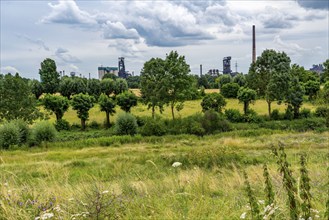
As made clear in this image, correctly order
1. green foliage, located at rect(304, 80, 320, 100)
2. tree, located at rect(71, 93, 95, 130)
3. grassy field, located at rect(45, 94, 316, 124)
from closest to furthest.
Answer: tree, located at rect(71, 93, 95, 130) → grassy field, located at rect(45, 94, 316, 124) → green foliage, located at rect(304, 80, 320, 100)

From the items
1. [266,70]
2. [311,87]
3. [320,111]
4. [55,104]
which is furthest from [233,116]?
[55,104]

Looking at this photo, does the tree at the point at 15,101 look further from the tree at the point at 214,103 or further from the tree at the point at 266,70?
the tree at the point at 266,70

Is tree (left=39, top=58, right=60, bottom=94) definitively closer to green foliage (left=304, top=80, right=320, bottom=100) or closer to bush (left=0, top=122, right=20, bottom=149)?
bush (left=0, top=122, right=20, bottom=149)

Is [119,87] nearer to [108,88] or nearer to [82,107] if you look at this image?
[108,88]

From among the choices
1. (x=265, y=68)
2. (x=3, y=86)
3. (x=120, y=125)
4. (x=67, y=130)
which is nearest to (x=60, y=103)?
(x=67, y=130)

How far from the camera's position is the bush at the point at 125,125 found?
4434 cm

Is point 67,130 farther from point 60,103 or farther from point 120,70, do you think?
point 120,70

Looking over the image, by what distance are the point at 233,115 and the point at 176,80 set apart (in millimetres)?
10691

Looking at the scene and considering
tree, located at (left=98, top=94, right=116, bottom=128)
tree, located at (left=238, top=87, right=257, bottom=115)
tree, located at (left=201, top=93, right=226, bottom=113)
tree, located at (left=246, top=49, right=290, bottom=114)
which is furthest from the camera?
tree, located at (left=201, top=93, right=226, bottom=113)

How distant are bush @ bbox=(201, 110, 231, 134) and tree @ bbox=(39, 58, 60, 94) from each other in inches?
1474

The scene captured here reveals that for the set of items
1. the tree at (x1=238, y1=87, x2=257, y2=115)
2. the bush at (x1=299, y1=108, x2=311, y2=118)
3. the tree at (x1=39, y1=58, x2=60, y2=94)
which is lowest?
the bush at (x1=299, y1=108, x2=311, y2=118)

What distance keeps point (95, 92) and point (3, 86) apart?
90.4 ft

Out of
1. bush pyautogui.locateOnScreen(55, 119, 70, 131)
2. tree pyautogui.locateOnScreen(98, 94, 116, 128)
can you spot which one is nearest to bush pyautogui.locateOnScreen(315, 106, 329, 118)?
tree pyautogui.locateOnScreen(98, 94, 116, 128)

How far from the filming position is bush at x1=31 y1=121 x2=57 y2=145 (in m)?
39.3
